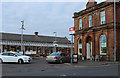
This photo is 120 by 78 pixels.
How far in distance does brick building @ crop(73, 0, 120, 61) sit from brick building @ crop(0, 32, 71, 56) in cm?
1420

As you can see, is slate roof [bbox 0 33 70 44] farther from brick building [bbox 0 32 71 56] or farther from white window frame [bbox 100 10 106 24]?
white window frame [bbox 100 10 106 24]

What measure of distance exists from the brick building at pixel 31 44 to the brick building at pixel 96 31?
14204mm

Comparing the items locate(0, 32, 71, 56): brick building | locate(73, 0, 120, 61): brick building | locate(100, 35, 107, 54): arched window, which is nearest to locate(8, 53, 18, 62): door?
locate(73, 0, 120, 61): brick building

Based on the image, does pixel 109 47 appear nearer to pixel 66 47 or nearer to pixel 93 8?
pixel 93 8

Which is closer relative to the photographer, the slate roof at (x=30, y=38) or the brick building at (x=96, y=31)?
the brick building at (x=96, y=31)

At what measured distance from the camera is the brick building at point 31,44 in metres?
49.1

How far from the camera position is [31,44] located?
5372 centimetres

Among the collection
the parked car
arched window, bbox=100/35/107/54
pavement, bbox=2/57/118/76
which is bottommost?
pavement, bbox=2/57/118/76

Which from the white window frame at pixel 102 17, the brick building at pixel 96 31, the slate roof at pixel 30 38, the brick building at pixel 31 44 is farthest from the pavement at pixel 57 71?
the slate roof at pixel 30 38

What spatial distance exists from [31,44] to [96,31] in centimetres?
3001

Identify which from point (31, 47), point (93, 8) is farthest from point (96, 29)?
point (31, 47)

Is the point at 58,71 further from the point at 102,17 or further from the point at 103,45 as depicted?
the point at 102,17

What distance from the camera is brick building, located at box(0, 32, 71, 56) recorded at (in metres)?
49.1

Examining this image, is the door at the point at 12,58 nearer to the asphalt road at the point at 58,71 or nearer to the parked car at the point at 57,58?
the asphalt road at the point at 58,71
